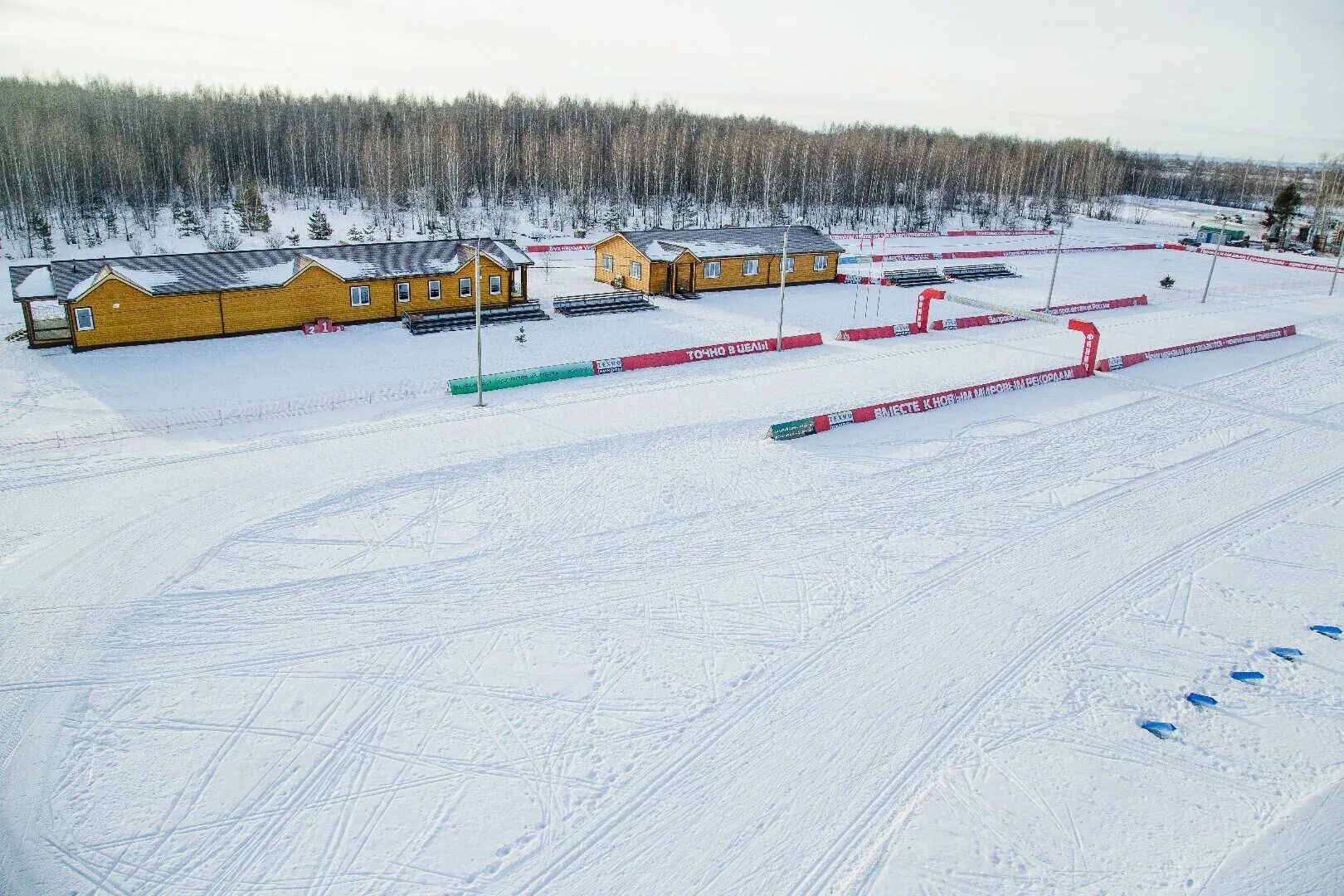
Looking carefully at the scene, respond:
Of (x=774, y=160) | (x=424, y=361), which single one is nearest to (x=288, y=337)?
(x=424, y=361)

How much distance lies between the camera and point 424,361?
2725 cm

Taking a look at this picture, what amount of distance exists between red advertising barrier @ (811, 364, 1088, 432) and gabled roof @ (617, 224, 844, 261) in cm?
1565

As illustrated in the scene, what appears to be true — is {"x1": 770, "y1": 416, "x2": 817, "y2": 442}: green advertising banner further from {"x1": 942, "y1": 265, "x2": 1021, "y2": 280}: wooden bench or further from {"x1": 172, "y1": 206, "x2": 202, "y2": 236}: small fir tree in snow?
{"x1": 172, "y1": 206, "x2": 202, "y2": 236}: small fir tree in snow

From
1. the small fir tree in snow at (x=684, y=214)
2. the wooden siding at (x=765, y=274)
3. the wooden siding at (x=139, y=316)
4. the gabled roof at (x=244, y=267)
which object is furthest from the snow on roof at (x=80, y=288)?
the small fir tree in snow at (x=684, y=214)

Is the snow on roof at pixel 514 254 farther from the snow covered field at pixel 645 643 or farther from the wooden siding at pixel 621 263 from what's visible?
the snow covered field at pixel 645 643

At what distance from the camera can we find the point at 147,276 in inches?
1094

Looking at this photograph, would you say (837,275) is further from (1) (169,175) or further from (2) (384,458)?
(1) (169,175)

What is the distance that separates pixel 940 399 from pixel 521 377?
492 inches

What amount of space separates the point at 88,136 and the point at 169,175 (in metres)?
5.10

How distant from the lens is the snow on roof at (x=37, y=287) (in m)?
26.4

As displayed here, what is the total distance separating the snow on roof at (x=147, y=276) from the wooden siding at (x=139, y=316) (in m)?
0.22

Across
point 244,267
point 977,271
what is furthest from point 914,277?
point 244,267

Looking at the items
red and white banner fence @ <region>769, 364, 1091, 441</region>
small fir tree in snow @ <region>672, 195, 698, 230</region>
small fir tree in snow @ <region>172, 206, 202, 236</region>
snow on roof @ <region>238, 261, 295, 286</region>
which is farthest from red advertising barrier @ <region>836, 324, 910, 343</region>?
small fir tree in snow @ <region>172, 206, 202, 236</region>

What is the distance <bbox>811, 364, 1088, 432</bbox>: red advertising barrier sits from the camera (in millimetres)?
23078
